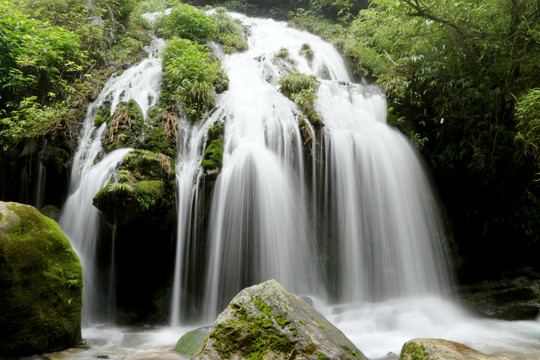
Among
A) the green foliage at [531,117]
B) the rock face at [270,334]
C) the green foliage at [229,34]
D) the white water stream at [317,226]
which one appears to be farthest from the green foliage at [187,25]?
the rock face at [270,334]

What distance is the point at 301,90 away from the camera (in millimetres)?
7469

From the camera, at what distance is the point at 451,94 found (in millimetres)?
6035

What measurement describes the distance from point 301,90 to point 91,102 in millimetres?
5211

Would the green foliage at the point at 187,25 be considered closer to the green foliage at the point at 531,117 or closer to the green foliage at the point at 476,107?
the green foliage at the point at 476,107

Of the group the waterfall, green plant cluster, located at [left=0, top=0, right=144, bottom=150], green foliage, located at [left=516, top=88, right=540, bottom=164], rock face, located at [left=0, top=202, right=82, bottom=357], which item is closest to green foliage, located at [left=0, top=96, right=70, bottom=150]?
green plant cluster, located at [left=0, top=0, right=144, bottom=150]

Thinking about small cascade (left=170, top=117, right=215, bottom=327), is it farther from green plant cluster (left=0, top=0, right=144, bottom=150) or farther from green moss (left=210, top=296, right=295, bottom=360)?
green moss (left=210, top=296, right=295, bottom=360)

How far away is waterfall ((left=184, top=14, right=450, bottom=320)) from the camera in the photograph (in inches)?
210

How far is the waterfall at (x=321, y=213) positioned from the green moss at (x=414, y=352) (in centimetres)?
314

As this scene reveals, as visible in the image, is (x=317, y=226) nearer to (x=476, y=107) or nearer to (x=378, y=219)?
(x=378, y=219)

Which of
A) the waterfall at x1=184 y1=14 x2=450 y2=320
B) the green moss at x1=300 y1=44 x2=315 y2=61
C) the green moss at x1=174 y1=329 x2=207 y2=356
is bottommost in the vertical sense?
the green moss at x1=174 y1=329 x2=207 y2=356

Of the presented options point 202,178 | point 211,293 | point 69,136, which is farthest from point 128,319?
point 69,136

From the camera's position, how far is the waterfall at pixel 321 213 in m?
5.33

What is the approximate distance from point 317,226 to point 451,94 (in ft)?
12.9

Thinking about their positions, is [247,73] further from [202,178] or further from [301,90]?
[202,178]
